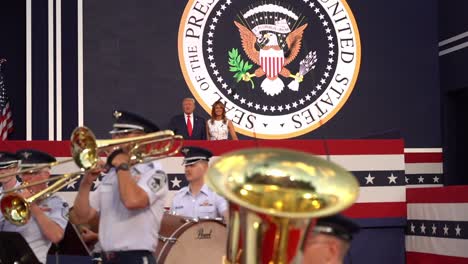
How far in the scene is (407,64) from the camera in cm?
1295

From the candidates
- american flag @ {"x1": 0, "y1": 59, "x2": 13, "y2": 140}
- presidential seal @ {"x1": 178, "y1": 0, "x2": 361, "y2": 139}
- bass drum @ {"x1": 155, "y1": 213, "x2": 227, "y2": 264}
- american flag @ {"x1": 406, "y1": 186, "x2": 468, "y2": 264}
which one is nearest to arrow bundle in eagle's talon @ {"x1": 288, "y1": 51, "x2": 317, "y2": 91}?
presidential seal @ {"x1": 178, "y1": 0, "x2": 361, "y2": 139}

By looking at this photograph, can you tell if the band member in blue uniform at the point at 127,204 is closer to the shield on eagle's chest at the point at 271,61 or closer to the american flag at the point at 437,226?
the american flag at the point at 437,226

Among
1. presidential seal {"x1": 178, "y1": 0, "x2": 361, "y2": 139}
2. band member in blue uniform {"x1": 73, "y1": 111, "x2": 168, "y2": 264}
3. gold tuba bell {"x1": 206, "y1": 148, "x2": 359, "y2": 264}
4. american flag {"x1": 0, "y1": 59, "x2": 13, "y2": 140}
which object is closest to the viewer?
gold tuba bell {"x1": 206, "y1": 148, "x2": 359, "y2": 264}

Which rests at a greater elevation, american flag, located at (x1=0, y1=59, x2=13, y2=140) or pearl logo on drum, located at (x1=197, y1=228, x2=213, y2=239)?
american flag, located at (x1=0, y1=59, x2=13, y2=140)

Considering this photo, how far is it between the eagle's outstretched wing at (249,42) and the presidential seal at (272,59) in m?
0.02

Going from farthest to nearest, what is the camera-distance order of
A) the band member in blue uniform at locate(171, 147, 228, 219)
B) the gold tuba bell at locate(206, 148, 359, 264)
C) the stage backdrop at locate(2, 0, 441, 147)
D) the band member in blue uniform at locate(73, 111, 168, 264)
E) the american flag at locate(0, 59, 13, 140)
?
the stage backdrop at locate(2, 0, 441, 147), the american flag at locate(0, 59, 13, 140), the band member in blue uniform at locate(171, 147, 228, 219), the band member in blue uniform at locate(73, 111, 168, 264), the gold tuba bell at locate(206, 148, 359, 264)

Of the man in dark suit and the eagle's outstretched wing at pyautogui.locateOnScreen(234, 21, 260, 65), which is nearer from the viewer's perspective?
the man in dark suit

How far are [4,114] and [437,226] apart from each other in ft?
20.9

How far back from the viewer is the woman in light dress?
1058cm

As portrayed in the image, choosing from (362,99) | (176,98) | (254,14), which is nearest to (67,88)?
(176,98)

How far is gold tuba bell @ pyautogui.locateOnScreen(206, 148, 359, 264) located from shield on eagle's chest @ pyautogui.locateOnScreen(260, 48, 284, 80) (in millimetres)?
9710

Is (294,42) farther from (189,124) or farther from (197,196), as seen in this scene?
(197,196)

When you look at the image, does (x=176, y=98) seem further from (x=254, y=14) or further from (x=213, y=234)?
(x=213, y=234)

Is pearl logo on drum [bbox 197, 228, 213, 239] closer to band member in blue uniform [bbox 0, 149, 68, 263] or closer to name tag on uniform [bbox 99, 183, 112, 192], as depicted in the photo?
band member in blue uniform [bbox 0, 149, 68, 263]
